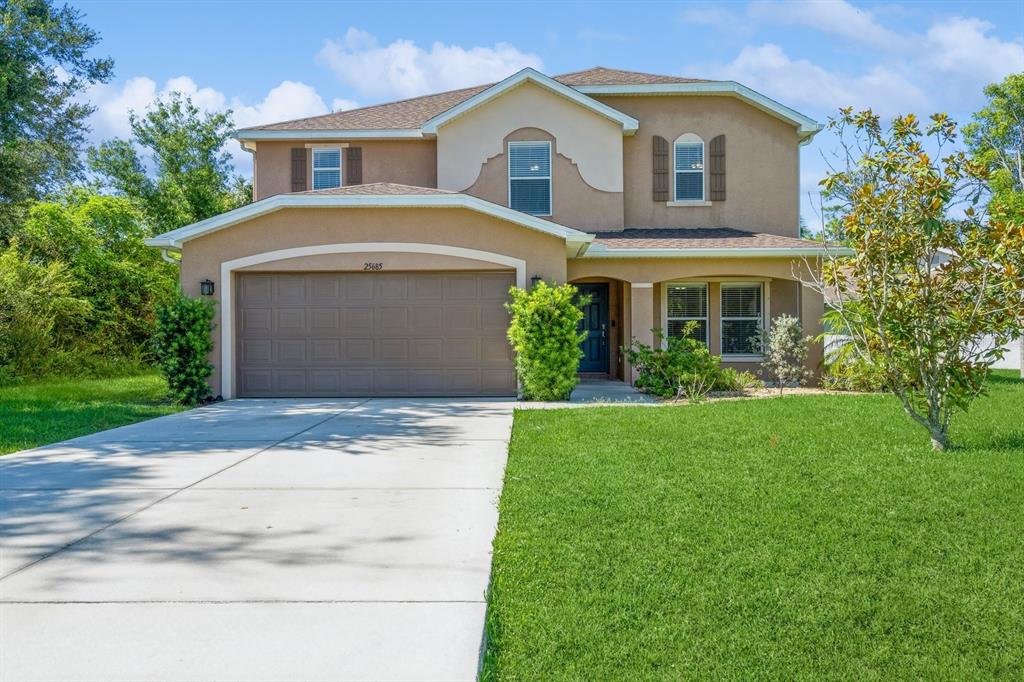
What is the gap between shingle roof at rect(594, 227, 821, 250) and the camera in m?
15.5

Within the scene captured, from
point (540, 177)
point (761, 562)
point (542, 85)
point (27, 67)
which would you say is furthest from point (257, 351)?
point (761, 562)

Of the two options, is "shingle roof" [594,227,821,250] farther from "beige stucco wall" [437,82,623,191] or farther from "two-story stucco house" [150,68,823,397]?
"beige stucco wall" [437,82,623,191]

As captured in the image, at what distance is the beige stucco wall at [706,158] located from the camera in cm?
1752

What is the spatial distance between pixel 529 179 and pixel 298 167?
17.6ft

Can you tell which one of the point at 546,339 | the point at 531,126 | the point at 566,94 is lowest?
the point at 546,339

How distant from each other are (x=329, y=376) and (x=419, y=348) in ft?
5.54

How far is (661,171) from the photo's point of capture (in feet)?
57.4

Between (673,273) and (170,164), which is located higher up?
(170,164)

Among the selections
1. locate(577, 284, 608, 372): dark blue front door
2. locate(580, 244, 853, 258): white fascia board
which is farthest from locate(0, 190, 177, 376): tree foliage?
locate(580, 244, 853, 258): white fascia board

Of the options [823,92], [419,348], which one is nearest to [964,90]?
[823,92]

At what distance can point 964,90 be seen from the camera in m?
49.8

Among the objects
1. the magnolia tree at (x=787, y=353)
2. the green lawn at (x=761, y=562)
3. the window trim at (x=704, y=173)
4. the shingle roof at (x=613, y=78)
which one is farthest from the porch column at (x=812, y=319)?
the green lawn at (x=761, y=562)

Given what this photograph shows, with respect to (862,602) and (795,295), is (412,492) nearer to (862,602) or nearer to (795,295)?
(862,602)

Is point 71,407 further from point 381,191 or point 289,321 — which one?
point 381,191
